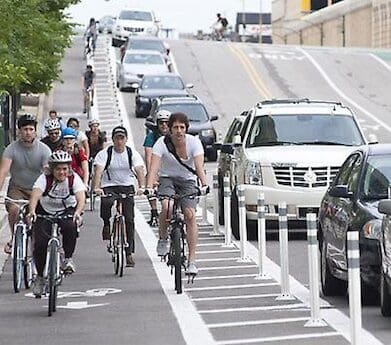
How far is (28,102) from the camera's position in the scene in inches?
2184

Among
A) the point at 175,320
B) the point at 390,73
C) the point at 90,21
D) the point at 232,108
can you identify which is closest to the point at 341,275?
the point at 175,320

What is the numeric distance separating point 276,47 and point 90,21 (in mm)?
10387

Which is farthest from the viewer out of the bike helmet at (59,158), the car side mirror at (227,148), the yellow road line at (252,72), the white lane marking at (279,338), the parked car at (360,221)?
the yellow road line at (252,72)

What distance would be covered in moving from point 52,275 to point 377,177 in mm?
3408

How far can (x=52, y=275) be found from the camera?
1427 cm

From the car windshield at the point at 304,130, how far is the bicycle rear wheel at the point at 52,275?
9.05 m

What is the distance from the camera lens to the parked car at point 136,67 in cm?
5666

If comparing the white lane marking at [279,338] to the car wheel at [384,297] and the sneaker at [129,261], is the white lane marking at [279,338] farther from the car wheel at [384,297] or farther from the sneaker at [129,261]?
the sneaker at [129,261]

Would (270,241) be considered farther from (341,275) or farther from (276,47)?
(276,47)

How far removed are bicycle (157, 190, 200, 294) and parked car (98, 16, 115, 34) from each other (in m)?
63.8

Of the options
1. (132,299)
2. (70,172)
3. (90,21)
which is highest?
(90,21)

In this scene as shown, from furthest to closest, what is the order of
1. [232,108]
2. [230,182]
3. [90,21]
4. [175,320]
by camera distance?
[90,21] → [232,108] → [230,182] → [175,320]

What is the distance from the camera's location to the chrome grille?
72.2ft

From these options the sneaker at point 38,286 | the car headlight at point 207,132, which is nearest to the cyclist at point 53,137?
the sneaker at point 38,286
